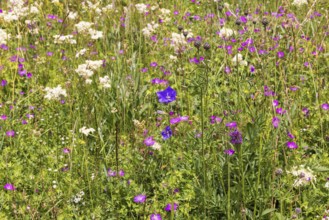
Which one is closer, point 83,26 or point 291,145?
point 291,145

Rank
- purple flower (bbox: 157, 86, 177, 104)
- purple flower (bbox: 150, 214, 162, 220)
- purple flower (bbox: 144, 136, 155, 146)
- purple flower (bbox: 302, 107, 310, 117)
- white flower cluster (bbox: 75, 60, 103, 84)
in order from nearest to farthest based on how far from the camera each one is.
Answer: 1. purple flower (bbox: 150, 214, 162, 220)
2. purple flower (bbox: 144, 136, 155, 146)
3. white flower cluster (bbox: 75, 60, 103, 84)
4. purple flower (bbox: 157, 86, 177, 104)
5. purple flower (bbox: 302, 107, 310, 117)

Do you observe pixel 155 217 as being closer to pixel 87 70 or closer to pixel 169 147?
pixel 169 147

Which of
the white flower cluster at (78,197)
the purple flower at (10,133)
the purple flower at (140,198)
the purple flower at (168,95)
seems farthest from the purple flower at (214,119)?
the purple flower at (10,133)

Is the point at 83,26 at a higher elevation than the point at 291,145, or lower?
higher

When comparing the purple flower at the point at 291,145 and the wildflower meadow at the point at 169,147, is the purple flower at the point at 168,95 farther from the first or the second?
the purple flower at the point at 291,145

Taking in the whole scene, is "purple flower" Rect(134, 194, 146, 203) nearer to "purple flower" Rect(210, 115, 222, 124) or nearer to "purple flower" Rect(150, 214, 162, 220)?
"purple flower" Rect(150, 214, 162, 220)

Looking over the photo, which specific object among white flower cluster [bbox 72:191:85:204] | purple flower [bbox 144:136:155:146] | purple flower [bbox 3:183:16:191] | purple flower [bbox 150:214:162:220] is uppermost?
purple flower [bbox 144:136:155:146]

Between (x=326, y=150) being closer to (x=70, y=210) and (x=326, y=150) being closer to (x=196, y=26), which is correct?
(x=70, y=210)

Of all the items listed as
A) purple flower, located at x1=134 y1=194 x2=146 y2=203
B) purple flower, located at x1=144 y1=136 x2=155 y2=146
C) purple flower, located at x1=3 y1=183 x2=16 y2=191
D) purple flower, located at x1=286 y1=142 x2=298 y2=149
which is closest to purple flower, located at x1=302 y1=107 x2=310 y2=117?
purple flower, located at x1=286 y1=142 x2=298 y2=149

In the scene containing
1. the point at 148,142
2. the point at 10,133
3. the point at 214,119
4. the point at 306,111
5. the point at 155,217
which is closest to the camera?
the point at 155,217

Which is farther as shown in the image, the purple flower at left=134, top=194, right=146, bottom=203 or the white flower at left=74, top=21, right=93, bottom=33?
the white flower at left=74, top=21, right=93, bottom=33

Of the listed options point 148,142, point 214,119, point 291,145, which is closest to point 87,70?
point 148,142

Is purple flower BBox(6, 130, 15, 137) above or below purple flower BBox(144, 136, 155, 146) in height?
below

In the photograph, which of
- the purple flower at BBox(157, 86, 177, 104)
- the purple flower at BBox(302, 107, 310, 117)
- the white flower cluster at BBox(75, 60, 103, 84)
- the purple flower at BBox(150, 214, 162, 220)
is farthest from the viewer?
the purple flower at BBox(302, 107, 310, 117)
